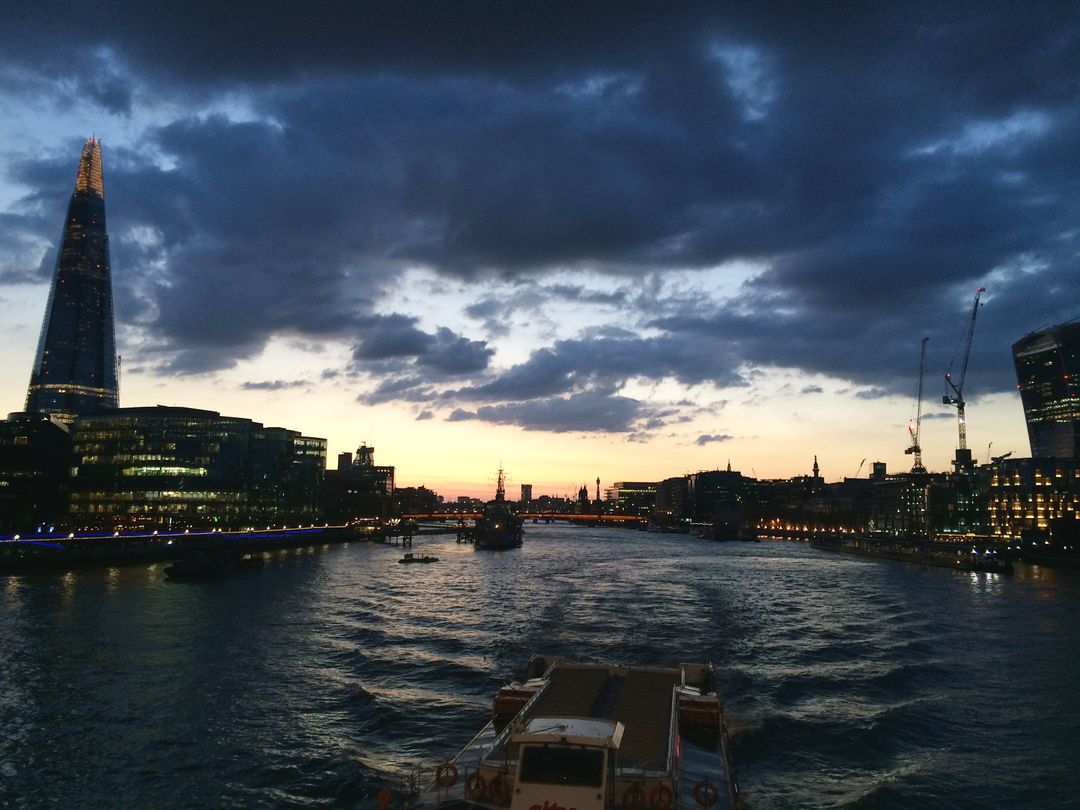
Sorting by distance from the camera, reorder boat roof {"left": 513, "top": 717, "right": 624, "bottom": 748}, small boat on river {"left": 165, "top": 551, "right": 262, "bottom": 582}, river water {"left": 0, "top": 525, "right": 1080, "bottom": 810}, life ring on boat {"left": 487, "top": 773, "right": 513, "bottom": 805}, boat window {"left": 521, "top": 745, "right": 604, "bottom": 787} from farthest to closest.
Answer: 1. small boat on river {"left": 165, "top": 551, "right": 262, "bottom": 582}
2. river water {"left": 0, "top": 525, "right": 1080, "bottom": 810}
3. life ring on boat {"left": 487, "top": 773, "right": 513, "bottom": 805}
4. boat roof {"left": 513, "top": 717, "right": 624, "bottom": 748}
5. boat window {"left": 521, "top": 745, "right": 604, "bottom": 787}

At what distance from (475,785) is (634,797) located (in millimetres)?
5092

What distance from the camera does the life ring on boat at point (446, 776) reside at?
22.9 meters

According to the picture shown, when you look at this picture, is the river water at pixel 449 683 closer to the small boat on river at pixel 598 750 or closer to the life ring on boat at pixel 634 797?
the small boat on river at pixel 598 750

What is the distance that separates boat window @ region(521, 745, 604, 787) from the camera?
60.1 ft

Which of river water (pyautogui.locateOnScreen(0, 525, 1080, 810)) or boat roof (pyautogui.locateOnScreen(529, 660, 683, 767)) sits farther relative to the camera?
river water (pyautogui.locateOnScreen(0, 525, 1080, 810))

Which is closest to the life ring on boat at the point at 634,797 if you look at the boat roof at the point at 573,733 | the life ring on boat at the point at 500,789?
the boat roof at the point at 573,733

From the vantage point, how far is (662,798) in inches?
789

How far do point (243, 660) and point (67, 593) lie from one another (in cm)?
4805

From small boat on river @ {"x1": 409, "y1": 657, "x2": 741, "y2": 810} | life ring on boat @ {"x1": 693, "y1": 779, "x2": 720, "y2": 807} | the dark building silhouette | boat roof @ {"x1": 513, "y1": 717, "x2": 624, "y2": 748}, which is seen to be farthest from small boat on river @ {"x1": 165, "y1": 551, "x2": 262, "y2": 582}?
life ring on boat @ {"x1": 693, "y1": 779, "x2": 720, "y2": 807}

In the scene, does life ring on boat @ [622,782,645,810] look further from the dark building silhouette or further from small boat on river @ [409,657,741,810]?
the dark building silhouette

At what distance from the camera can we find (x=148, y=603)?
268 feet

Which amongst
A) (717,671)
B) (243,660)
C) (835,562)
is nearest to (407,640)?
(243,660)

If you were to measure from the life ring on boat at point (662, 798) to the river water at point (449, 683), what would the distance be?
40.1ft

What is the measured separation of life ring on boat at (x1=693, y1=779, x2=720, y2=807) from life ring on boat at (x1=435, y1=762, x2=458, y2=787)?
25.8 ft
